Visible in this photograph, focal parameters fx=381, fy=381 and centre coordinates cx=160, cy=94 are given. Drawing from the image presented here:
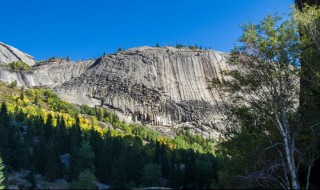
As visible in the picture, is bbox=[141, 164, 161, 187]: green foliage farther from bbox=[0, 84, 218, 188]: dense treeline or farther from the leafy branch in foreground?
the leafy branch in foreground

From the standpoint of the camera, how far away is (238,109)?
30.3 m

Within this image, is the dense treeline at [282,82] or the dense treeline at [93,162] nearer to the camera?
the dense treeline at [282,82]

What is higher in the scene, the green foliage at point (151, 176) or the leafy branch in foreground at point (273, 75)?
the leafy branch in foreground at point (273, 75)

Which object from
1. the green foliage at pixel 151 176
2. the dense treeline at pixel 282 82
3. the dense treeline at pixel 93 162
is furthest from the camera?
the green foliage at pixel 151 176

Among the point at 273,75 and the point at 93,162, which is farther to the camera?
the point at 93,162

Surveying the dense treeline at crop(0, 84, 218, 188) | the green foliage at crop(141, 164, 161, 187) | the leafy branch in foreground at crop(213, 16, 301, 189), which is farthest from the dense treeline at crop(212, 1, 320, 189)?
the green foliage at crop(141, 164, 161, 187)

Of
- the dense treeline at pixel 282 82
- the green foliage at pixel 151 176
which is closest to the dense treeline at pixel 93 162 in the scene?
the green foliage at pixel 151 176

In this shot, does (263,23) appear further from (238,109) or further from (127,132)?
(127,132)

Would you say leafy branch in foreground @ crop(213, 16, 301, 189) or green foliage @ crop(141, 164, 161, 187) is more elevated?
leafy branch in foreground @ crop(213, 16, 301, 189)

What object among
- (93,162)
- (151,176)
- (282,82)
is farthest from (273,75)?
(93,162)

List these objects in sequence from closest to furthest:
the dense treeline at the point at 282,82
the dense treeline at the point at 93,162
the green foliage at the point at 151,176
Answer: the dense treeline at the point at 282,82 → the dense treeline at the point at 93,162 → the green foliage at the point at 151,176

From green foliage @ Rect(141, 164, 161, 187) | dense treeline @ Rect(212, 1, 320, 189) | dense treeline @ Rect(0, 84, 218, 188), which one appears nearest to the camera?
dense treeline @ Rect(212, 1, 320, 189)

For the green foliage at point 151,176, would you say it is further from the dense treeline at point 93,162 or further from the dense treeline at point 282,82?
the dense treeline at point 282,82

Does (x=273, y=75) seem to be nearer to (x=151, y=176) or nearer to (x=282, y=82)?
(x=282, y=82)
